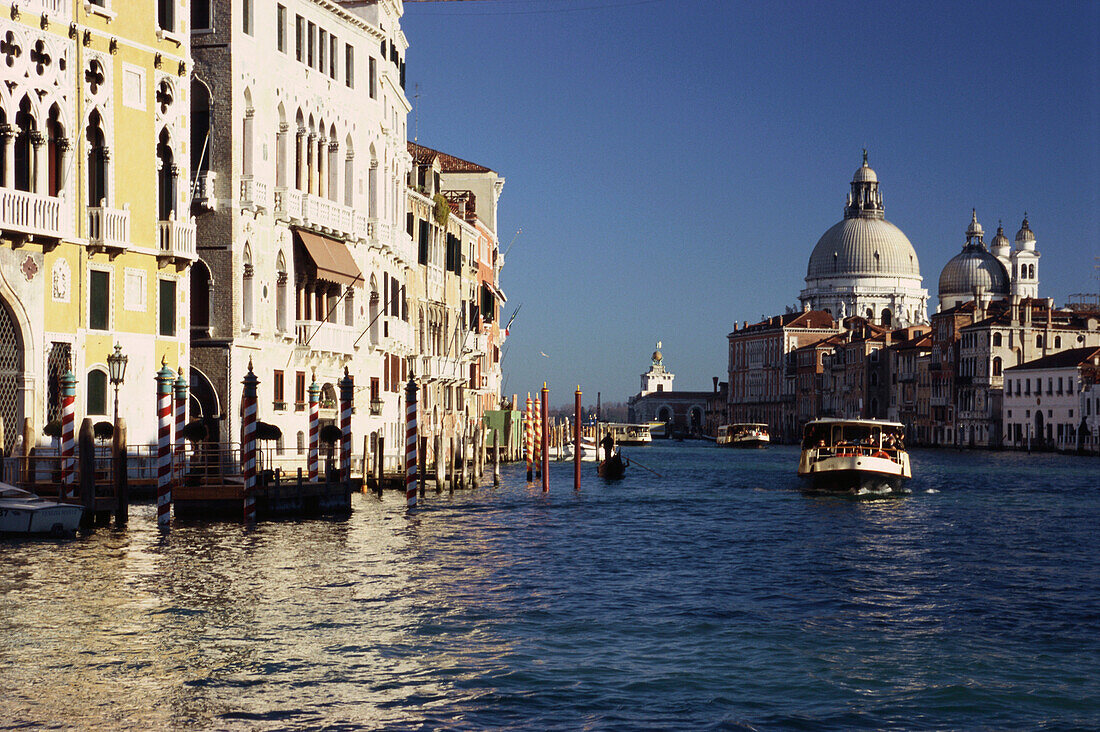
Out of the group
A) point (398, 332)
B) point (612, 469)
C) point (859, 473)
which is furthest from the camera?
point (612, 469)

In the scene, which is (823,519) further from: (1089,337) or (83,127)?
(1089,337)

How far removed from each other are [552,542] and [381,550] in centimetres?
335

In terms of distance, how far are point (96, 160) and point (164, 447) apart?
225 inches

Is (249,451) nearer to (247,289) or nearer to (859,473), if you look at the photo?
(247,289)

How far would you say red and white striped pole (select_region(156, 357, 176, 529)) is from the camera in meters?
21.5

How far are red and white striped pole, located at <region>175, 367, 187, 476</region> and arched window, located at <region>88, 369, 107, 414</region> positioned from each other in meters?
1.23

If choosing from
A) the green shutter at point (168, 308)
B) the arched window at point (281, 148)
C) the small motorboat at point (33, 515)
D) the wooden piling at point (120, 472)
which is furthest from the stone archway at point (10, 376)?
the arched window at point (281, 148)

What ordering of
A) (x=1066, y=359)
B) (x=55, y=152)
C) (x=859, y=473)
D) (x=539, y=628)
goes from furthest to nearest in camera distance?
(x=1066, y=359) → (x=859, y=473) → (x=55, y=152) → (x=539, y=628)

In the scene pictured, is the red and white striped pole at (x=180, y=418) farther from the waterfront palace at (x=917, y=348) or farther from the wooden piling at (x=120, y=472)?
the waterfront palace at (x=917, y=348)

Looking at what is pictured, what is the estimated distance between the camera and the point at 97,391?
2472cm

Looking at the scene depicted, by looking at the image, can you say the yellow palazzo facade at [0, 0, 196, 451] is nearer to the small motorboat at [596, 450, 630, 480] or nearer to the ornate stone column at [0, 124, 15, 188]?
the ornate stone column at [0, 124, 15, 188]

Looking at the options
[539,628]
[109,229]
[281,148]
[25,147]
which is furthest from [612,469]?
[539,628]

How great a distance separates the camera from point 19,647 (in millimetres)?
12602

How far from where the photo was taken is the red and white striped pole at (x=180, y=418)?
78.4 ft
